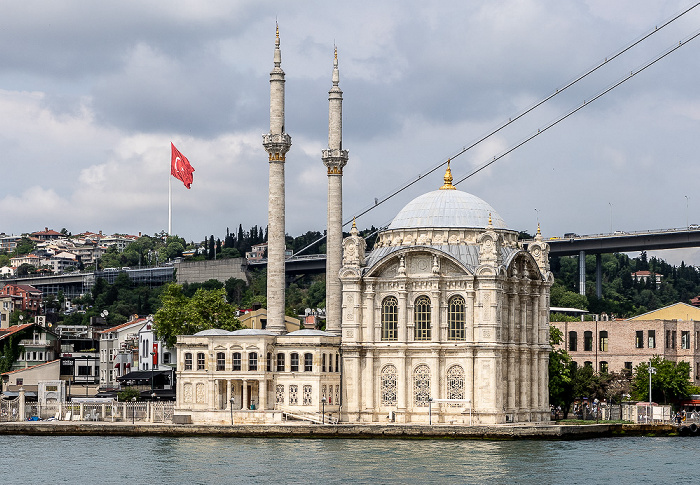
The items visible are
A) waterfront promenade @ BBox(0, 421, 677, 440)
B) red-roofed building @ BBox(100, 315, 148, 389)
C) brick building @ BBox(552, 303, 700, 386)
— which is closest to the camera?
waterfront promenade @ BBox(0, 421, 677, 440)

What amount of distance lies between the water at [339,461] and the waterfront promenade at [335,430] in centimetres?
97

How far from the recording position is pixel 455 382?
77.5 meters

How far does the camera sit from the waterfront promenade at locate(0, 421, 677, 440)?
7375cm

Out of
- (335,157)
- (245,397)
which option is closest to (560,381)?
(335,157)

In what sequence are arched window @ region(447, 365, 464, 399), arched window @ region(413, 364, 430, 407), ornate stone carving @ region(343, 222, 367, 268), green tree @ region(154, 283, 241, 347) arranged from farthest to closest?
green tree @ region(154, 283, 241, 347) → ornate stone carving @ region(343, 222, 367, 268) → arched window @ region(413, 364, 430, 407) → arched window @ region(447, 365, 464, 399)

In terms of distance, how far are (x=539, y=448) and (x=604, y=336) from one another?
42.5m

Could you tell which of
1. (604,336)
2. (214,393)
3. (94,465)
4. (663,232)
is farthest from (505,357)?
(663,232)

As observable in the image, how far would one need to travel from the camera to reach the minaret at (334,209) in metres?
85.8

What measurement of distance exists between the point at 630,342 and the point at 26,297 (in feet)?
319

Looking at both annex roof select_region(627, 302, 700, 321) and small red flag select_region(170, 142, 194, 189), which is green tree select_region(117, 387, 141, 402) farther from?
annex roof select_region(627, 302, 700, 321)

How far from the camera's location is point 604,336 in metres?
111

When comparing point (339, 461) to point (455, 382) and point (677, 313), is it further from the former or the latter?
point (677, 313)

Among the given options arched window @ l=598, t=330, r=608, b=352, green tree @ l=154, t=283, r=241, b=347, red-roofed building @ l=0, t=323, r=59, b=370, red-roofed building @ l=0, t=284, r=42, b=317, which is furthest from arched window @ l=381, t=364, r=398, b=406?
red-roofed building @ l=0, t=284, r=42, b=317

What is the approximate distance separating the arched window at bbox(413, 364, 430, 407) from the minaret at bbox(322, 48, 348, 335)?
8.59 meters
